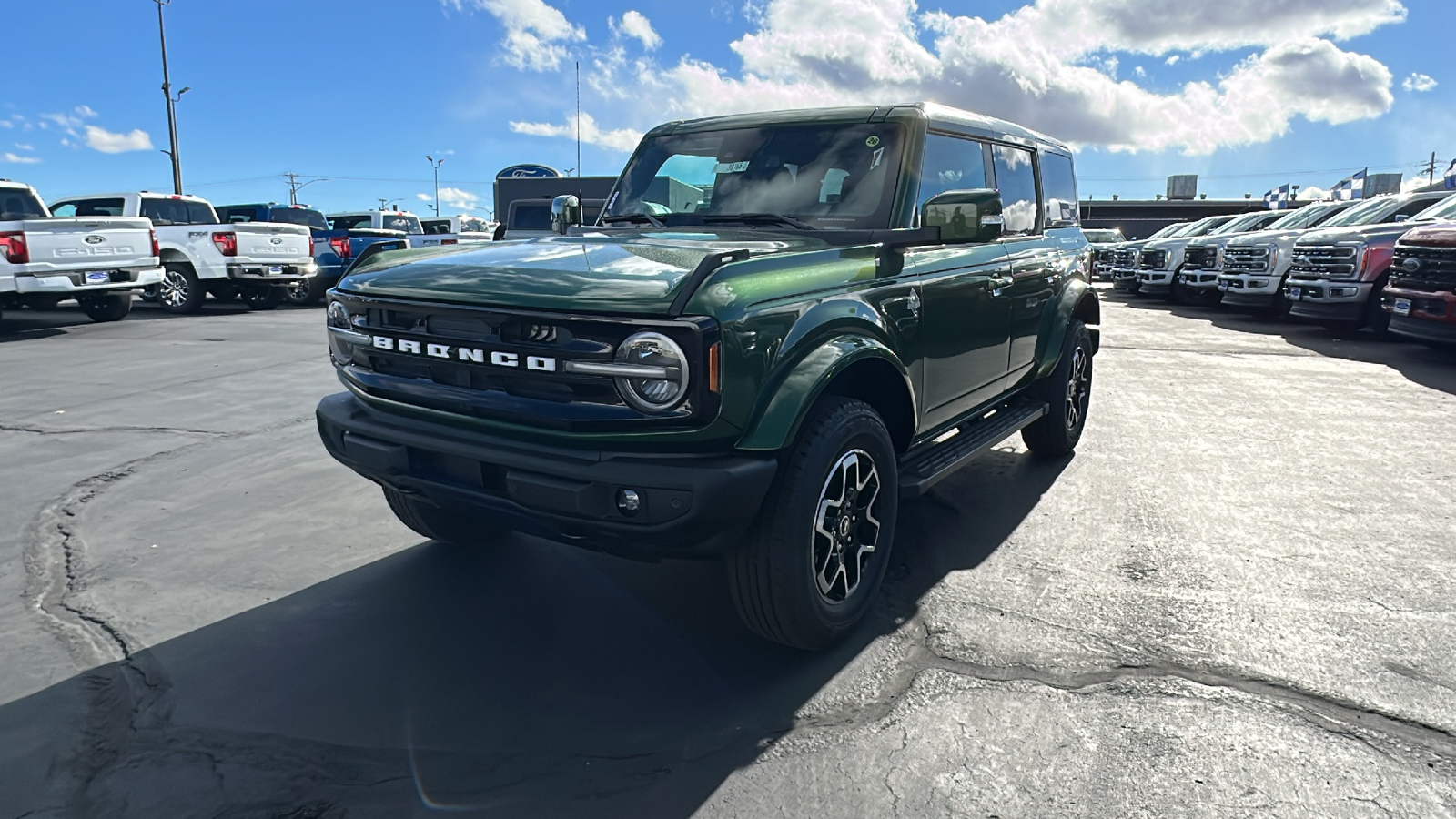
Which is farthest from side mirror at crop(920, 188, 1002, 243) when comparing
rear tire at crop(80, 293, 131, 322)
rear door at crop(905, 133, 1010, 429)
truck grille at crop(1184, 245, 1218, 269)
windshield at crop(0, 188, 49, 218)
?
truck grille at crop(1184, 245, 1218, 269)

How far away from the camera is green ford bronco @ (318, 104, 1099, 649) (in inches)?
105

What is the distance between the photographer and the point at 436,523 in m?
4.01

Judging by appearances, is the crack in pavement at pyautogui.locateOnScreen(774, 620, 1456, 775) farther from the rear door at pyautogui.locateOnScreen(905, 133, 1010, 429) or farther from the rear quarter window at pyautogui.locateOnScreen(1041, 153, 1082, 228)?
the rear quarter window at pyautogui.locateOnScreen(1041, 153, 1082, 228)

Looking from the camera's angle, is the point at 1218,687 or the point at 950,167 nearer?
the point at 1218,687

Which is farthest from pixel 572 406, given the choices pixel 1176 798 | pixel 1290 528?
pixel 1290 528

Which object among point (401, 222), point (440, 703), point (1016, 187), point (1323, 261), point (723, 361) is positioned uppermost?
point (1016, 187)

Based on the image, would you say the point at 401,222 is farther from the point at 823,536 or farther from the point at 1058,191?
the point at 823,536

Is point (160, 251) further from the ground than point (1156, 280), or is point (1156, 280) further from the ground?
point (160, 251)

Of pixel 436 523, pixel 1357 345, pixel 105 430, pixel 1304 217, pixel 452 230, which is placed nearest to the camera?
pixel 436 523

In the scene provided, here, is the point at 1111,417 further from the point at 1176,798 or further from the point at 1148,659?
the point at 1176,798

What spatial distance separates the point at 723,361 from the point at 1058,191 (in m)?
3.93

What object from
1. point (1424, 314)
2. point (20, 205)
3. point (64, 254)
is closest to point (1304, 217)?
point (1424, 314)

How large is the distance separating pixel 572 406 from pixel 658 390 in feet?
0.91

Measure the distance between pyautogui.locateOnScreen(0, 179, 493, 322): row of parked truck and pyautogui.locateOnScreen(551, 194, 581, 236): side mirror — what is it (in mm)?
4898
